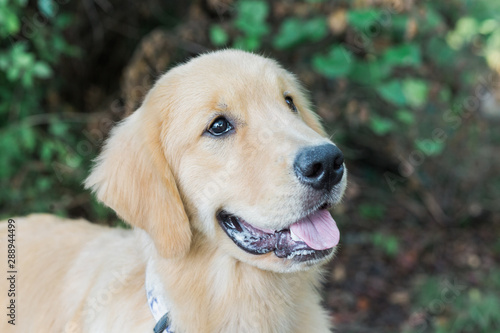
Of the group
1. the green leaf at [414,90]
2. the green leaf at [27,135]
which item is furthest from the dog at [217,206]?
the green leaf at [27,135]

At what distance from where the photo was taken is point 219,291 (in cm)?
276

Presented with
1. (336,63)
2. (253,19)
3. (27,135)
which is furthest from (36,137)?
(336,63)

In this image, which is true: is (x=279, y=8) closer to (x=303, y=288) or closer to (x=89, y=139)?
(x=89, y=139)

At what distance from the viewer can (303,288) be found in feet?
9.66

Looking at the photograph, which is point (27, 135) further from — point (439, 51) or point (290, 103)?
point (439, 51)

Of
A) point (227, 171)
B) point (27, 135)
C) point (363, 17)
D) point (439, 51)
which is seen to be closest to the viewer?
point (227, 171)

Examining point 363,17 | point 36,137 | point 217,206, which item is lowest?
point 36,137

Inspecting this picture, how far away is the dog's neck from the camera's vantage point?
2.72m

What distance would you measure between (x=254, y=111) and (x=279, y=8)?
2951 millimetres

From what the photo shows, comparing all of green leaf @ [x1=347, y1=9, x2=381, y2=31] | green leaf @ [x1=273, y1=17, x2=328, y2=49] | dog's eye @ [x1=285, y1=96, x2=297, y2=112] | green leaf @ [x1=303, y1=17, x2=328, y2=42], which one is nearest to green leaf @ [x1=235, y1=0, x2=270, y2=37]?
green leaf @ [x1=273, y1=17, x2=328, y2=49]

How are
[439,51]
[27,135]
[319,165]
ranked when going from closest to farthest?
[319,165] < [27,135] < [439,51]

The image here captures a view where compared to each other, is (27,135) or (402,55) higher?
(402,55)

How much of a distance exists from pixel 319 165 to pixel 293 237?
40 centimetres

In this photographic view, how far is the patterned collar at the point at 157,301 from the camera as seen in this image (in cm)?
269
